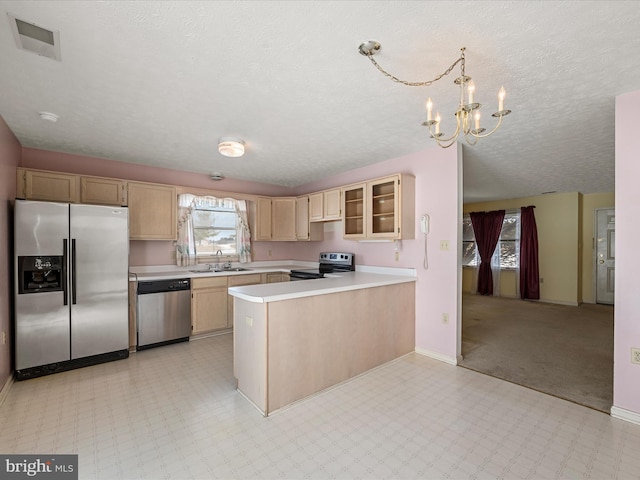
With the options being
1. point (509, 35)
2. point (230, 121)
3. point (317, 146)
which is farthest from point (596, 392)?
point (230, 121)

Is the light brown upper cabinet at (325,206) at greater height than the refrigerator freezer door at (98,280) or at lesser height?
greater

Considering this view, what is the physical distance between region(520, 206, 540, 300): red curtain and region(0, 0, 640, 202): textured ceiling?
3.35 m

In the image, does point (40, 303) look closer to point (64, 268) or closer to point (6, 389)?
point (64, 268)

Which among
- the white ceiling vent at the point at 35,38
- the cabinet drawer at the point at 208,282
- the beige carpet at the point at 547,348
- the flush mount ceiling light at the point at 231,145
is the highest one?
the white ceiling vent at the point at 35,38

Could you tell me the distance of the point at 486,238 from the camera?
23.3 ft

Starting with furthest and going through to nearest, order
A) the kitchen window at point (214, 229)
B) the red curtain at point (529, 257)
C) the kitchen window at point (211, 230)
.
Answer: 1. the red curtain at point (529, 257)
2. the kitchen window at point (214, 229)
3. the kitchen window at point (211, 230)

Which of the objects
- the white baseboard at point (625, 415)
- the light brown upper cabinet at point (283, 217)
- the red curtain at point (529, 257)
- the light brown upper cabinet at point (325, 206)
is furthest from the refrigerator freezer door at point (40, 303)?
the red curtain at point (529, 257)

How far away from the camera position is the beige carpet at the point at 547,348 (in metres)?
2.71

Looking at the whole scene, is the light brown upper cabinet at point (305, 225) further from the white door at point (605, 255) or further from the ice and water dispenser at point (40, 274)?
the white door at point (605, 255)

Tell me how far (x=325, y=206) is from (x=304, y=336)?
2366mm

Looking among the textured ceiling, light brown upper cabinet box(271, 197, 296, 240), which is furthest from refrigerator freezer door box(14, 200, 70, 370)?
light brown upper cabinet box(271, 197, 296, 240)

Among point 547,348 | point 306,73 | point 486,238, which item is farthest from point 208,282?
point 486,238

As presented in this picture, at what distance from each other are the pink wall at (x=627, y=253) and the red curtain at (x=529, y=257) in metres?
A: 4.80

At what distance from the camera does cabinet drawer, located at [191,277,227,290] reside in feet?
13.0
